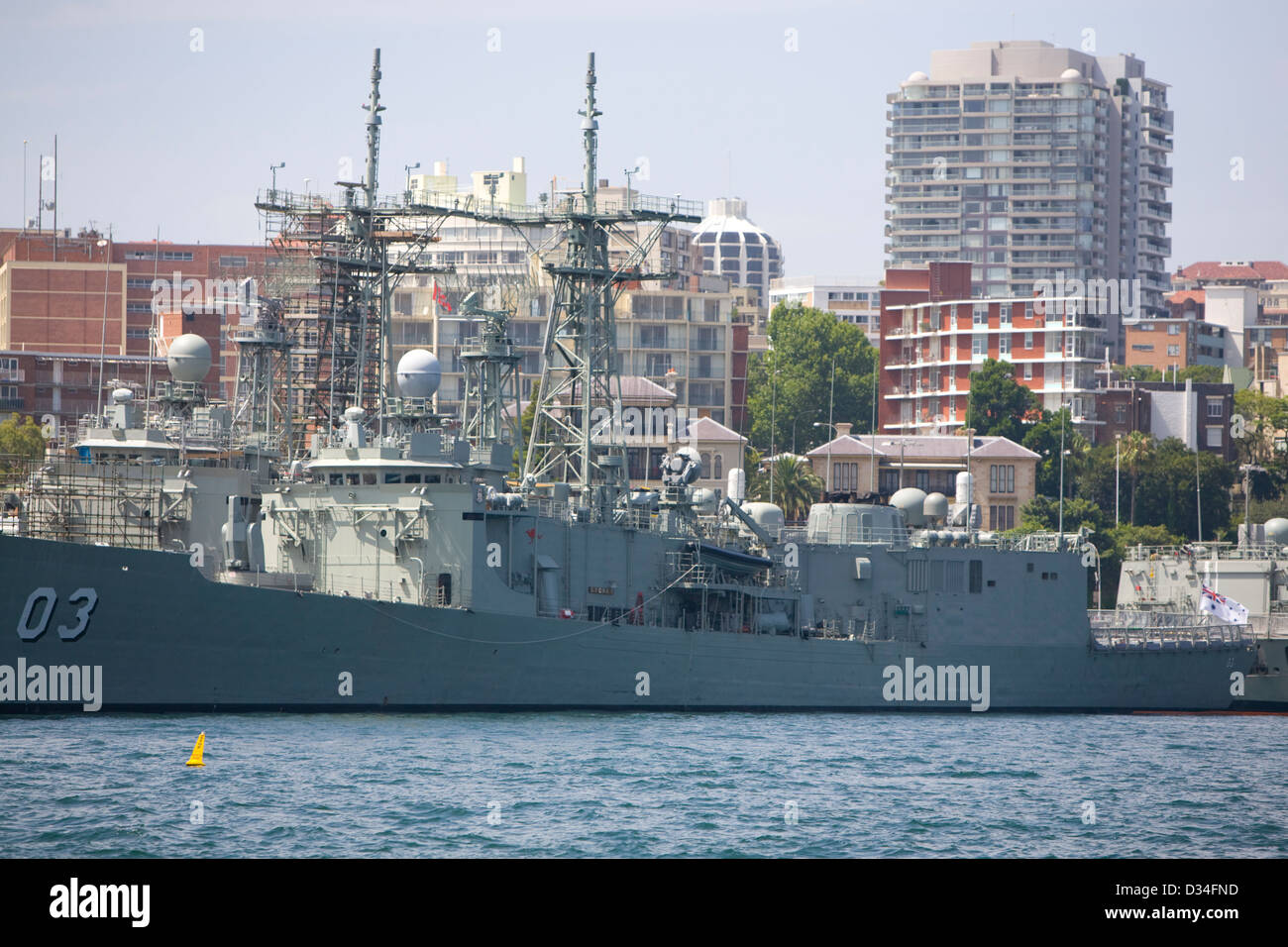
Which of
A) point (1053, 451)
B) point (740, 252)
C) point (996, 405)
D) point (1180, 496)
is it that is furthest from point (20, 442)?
point (740, 252)

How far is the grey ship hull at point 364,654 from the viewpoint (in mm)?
30141

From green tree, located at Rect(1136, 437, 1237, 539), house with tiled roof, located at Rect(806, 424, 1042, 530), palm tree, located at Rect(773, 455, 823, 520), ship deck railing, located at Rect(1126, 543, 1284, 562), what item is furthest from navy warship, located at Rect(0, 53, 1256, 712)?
green tree, located at Rect(1136, 437, 1237, 539)

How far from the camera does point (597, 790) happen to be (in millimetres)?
24812

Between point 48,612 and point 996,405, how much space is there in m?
63.7

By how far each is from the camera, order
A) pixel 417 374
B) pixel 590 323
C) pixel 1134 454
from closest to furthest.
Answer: pixel 417 374 → pixel 590 323 → pixel 1134 454

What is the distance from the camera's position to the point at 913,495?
146 feet

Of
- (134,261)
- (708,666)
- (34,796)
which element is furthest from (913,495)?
(134,261)

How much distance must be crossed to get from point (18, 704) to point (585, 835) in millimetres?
14799

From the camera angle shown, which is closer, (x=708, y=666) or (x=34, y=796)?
(x=34, y=796)

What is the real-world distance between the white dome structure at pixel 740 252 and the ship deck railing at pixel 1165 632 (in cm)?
13235

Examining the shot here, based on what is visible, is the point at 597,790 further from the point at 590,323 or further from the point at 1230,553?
the point at 1230,553

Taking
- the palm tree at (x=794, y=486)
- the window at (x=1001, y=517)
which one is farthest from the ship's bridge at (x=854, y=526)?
the window at (x=1001, y=517)
